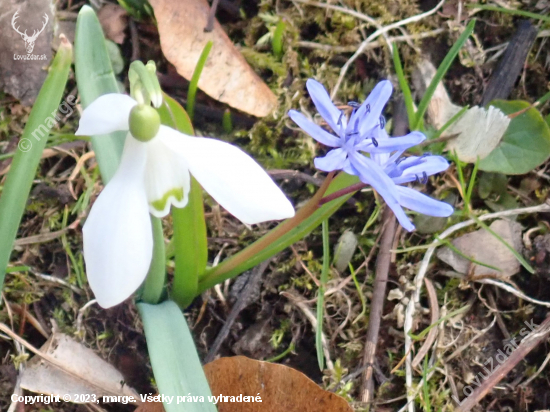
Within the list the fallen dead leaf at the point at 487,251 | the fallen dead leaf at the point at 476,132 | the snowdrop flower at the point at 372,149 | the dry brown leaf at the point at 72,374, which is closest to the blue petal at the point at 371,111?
the snowdrop flower at the point at 372,149

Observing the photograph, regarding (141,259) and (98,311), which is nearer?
(141,259)

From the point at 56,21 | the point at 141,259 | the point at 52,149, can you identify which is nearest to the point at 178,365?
the point at 141,259

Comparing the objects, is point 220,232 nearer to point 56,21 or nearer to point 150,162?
point 150,162

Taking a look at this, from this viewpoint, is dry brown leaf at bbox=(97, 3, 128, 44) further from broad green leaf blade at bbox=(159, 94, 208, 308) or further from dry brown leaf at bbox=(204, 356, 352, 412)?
dry brown leaf at bbox=(204, 356, 352, 412)

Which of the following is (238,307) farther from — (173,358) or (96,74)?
(96,74)

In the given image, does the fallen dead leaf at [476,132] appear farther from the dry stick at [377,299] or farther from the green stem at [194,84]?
the green stem at [194,84]

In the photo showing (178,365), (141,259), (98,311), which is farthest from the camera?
(98,311)

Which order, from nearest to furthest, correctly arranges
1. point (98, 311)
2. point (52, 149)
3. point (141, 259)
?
point (141, 259) → point (98, 311) → point (52, 149)
